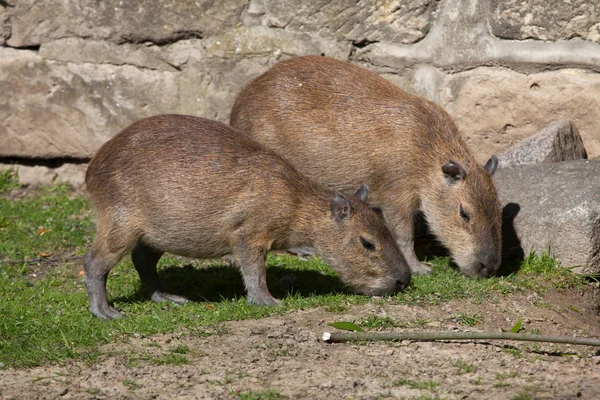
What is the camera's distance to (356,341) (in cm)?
491

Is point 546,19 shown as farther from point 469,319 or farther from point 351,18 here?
point 469,319

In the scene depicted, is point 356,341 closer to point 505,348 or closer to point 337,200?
point 505,348

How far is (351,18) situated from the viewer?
7.48 meters

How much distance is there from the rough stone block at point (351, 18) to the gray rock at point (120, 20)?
0.30 m

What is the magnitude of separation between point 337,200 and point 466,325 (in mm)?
1204

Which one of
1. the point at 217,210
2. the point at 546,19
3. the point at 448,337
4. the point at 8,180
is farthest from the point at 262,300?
the point at 8,180

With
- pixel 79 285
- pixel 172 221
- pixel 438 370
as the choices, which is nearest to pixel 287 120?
pixel 172 221

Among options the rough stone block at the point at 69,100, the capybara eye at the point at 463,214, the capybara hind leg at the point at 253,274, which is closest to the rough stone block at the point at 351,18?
the rough stone block at the point at 69,100

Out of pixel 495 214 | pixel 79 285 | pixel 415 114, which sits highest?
pixel 415 114

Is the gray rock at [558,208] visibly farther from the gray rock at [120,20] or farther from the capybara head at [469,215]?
the gray rock at [120,20]

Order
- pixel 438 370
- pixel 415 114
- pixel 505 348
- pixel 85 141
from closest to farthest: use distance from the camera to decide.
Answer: pixel 438 370 < pixel 505 348 < pixel 415 114 < pixel 85 141

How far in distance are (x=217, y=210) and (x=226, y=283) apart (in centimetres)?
99

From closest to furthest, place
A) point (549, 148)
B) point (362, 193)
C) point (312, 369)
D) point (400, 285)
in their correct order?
1. point (312, 369)
2. point (400, 285)
3. point (362, 193)
4. point (549, 148)

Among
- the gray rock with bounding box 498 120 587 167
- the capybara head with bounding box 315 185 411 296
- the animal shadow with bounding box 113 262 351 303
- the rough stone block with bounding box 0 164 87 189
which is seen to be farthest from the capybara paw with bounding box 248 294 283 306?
the rough stone block with bounding box 0 164 87 189
